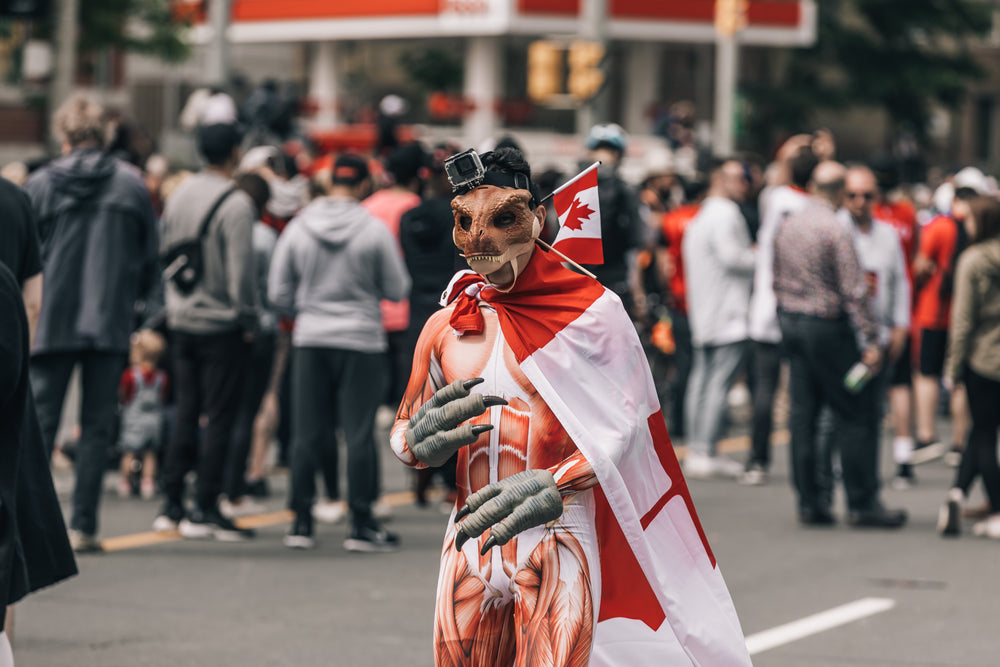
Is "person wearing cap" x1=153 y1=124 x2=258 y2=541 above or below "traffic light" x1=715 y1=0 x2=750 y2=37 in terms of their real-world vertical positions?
below

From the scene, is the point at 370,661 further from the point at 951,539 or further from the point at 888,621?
the point at 951,539

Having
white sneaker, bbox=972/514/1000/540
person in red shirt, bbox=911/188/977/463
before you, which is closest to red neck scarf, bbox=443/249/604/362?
white sneaker, bbox=972/514/1000/540

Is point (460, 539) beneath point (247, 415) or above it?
above

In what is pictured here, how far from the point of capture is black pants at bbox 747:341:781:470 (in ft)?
36.4

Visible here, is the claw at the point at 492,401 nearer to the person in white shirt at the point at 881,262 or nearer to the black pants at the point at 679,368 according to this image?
the person in white shirt at the point at 881,262

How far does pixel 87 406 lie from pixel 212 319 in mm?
773

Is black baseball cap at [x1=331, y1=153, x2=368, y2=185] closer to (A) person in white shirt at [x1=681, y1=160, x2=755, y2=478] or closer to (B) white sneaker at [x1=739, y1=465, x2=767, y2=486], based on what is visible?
(A) person in white shirt at [x1=681, y1=160, x2=755, y2=478]

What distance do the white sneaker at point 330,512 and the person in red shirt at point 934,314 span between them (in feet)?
16.1

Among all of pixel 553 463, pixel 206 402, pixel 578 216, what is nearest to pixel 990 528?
pixel 206 402

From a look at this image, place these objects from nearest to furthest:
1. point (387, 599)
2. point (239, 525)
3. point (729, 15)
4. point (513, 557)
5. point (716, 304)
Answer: point (513, 557) < point (387, 599) < point (239, 525) < point (716, 304) < point (729, 15)

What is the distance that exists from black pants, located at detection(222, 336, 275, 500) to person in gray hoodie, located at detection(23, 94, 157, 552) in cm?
97

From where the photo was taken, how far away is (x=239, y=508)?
956 centimetres

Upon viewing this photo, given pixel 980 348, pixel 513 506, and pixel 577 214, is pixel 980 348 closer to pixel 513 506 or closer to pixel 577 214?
pixel 577 214

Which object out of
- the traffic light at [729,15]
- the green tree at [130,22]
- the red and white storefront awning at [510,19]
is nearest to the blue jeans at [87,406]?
the traffic light at [729,15]
